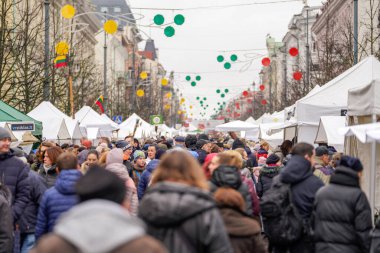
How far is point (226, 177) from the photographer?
675 cm

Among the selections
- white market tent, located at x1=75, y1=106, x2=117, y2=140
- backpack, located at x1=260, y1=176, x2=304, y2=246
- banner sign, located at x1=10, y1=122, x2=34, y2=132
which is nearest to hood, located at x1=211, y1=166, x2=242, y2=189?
backpack, located at x1=260, y1=176, x2=304, y2=246

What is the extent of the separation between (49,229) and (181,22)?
18.3 m

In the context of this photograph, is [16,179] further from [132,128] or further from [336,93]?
[132,128]

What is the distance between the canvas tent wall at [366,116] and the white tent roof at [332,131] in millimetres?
3273

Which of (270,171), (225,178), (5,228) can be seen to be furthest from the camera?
(270,171)

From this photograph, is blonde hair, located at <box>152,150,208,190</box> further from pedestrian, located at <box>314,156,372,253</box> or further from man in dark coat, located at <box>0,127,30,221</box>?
man in dark coat, located at <box>0,127,30,221</box>

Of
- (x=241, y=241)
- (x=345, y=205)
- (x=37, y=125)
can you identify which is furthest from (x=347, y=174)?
(x=37, y=125)

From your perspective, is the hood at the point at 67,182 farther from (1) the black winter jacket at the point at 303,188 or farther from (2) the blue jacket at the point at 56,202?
(1) the black winter jacket at the point at 303,188

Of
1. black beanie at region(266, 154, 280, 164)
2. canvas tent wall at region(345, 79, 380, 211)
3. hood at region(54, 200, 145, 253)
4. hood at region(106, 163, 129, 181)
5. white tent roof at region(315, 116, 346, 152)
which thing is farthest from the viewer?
white tent roof at region(315, 116, 346, 152)

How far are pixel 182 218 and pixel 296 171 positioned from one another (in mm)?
3248

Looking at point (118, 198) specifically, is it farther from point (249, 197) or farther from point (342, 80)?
point (342, 80)

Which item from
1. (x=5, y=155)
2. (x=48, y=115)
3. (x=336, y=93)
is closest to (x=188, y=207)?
(x=5, y=155)

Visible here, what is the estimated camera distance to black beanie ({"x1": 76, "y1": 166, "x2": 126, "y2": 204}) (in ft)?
12.8

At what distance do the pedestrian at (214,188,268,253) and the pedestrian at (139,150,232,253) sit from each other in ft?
4.17
